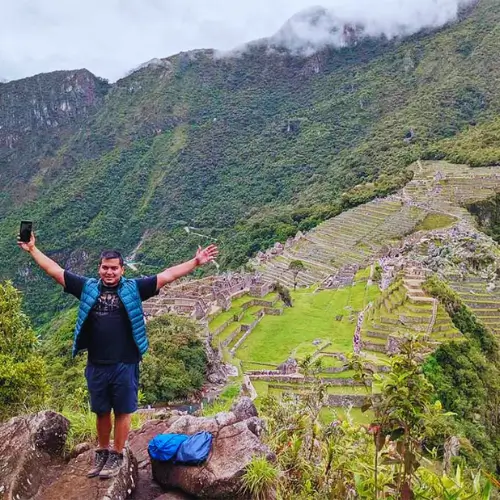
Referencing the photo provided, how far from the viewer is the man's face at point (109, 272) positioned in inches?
165

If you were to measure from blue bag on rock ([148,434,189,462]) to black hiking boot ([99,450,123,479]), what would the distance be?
0.93 feet

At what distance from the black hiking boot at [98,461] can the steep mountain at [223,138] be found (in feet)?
156

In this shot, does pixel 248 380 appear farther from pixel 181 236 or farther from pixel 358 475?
pixel 181 236

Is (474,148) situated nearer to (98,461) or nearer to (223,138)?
(98,461)

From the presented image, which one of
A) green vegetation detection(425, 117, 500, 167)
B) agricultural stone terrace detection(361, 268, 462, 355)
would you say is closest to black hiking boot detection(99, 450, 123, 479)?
agricultural stone terrace detection(361, 268, 462, 355)

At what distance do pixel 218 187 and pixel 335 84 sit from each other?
146ft

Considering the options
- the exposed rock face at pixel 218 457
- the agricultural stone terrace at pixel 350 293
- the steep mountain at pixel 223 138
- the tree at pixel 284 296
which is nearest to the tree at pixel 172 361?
the agricultural stone terrace at pixel 350 293

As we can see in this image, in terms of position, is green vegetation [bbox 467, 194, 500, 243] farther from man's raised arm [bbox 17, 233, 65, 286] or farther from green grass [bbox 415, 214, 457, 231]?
man's raised arm [bbox 17, 233, 65, 286]

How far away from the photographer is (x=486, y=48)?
99.9m

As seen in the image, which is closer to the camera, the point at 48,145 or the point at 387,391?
the point at 387,391

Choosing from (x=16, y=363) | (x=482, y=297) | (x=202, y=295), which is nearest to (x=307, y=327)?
(x=202, y=295)

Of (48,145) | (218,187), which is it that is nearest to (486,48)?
(218,187)

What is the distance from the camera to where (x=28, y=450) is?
4445 mm

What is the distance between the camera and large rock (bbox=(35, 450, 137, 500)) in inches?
164
